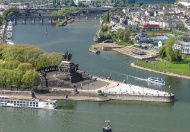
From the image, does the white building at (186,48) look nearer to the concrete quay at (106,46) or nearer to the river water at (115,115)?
the concrete quay at (106,46)

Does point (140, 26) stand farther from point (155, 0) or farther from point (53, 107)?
point (155, 0)

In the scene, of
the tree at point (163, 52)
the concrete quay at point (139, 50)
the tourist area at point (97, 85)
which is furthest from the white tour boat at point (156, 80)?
the concrete quay at point (139, 50)

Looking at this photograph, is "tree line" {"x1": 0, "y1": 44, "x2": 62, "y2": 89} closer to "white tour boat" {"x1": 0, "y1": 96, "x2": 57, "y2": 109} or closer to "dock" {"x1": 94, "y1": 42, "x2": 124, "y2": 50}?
"white tour boat" {"x1": 0, "y1": 96, "x2": 57, "y2": 109}

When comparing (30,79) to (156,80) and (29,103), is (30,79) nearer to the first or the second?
(29,103)

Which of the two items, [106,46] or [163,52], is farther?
[106,46]

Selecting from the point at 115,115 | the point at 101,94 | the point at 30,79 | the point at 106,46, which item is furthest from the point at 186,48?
the point at 115,115

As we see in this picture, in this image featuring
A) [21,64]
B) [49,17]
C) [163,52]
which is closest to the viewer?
[21,64]

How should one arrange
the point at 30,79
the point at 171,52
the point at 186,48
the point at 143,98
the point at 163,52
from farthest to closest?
the point at 186,48 → the point at 163,52 → the point at 171,52 → the point at 30,79 → the point at 143,98
